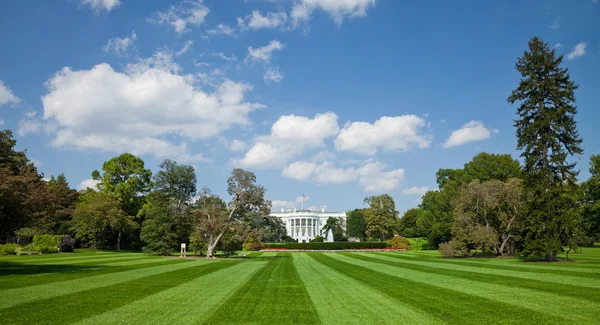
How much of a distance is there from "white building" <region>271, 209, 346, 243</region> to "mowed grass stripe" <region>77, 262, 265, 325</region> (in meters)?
130

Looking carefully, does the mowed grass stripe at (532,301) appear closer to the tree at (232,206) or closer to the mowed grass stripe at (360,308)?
the mowed grass stripe at (360,308)

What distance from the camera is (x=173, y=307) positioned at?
10.1 meters

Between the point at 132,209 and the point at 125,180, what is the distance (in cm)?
494

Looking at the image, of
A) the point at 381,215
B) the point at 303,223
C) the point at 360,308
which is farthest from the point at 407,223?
the point at 360,308

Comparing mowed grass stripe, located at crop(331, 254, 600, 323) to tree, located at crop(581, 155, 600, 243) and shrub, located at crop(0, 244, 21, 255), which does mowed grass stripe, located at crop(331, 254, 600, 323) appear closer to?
shrub, located at crop(0, 244, 21, 255)

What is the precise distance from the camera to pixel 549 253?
88.4 feet

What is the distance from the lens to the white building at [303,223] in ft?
470

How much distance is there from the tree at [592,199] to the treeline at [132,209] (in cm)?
5372

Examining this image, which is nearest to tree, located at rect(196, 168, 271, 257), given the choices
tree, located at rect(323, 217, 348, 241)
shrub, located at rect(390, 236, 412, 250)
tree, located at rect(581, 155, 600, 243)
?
shrub, located at rect(390, 236, 412, 250)

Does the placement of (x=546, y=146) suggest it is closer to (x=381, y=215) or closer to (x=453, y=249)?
(x=453, y=249)

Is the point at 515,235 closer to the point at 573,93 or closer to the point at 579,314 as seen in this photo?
the point at 573,93

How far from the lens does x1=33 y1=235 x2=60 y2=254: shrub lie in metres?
40.8

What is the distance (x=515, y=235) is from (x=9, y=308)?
1620 inches

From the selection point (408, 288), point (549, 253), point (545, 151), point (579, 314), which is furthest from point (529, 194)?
point (579, 314)
